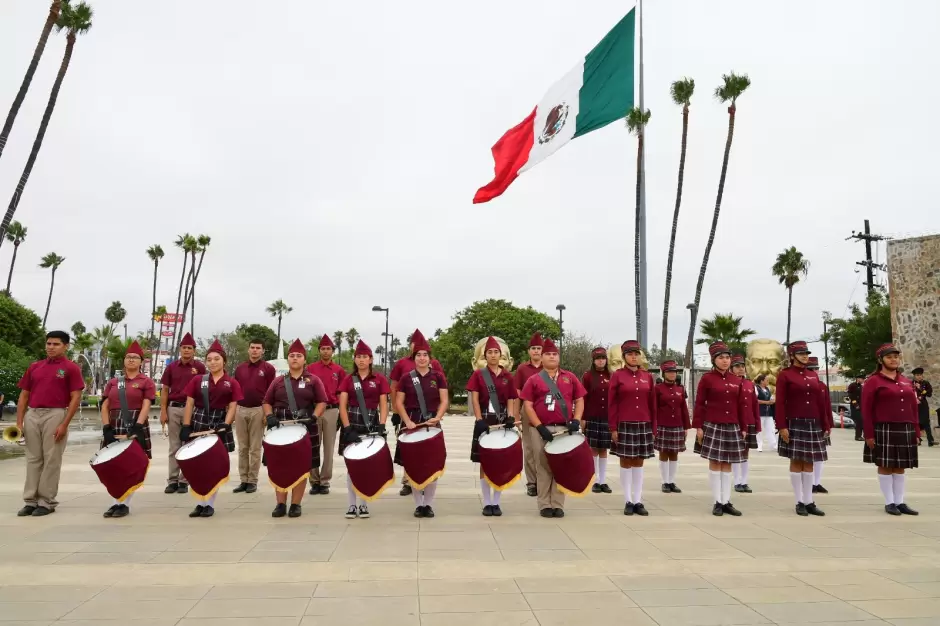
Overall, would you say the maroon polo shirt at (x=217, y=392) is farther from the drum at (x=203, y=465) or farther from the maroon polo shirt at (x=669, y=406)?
the maroon polo shirt at (x=669, y=406)

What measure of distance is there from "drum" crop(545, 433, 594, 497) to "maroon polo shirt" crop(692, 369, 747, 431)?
1.58 metres

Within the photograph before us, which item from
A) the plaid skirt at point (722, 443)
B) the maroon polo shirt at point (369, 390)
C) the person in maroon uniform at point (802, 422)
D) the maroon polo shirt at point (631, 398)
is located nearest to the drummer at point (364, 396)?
the maroon polo shirt at point (369, 390)

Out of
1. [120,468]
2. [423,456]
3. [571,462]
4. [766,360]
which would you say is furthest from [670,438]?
[766,360]

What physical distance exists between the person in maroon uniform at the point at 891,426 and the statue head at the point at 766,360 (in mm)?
7251

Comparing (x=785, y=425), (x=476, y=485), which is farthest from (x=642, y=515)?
(x=476, y=485)

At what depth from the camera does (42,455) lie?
7012mm

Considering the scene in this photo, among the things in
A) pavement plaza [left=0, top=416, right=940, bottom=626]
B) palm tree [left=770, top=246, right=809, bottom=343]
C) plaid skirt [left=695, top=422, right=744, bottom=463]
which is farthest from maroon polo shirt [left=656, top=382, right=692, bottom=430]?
palm tree [left=770, top=246, right=809, bottom=343]

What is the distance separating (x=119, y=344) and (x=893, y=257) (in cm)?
5034

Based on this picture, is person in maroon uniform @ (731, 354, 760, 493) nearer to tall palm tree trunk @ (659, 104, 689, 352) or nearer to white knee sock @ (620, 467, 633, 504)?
white knee sock @ (620, 467, 633, 504)

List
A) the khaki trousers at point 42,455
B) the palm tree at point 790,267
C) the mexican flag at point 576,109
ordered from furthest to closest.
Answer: the palm tree at point 790,267 < the mexican flag at point 576,109 < the khaki trousers at point 42,455

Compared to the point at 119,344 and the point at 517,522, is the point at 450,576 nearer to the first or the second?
the point at 517,522

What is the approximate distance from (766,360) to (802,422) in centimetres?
772

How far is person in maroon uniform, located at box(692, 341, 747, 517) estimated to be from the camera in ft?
23.7

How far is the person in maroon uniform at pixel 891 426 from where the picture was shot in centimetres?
724
